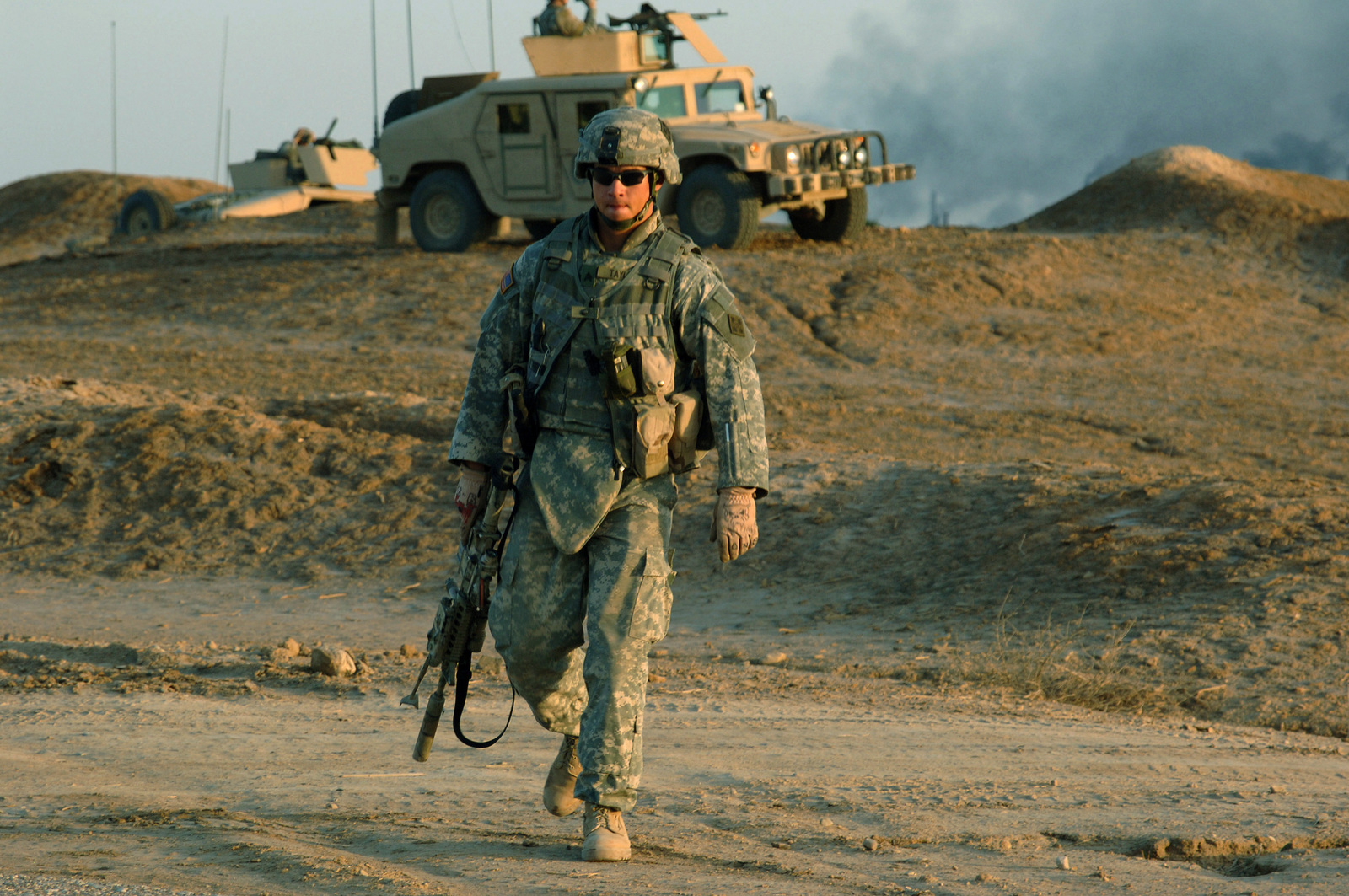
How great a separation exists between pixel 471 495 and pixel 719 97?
1313 cm

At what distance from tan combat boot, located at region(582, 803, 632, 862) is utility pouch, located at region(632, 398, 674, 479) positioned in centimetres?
79

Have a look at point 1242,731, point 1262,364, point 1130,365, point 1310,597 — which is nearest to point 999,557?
point 1310,597

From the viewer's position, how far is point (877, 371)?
1259 cm

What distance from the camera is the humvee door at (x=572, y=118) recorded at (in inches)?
582

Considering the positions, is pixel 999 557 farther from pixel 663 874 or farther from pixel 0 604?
pixel 0 604

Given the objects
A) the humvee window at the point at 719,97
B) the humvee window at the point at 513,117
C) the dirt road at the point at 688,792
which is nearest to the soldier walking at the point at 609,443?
the dirt road at the point at 688,792

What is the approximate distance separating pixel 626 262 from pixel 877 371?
947cm

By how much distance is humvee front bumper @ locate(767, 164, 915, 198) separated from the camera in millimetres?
14461

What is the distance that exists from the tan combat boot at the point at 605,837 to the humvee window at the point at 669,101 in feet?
42.0

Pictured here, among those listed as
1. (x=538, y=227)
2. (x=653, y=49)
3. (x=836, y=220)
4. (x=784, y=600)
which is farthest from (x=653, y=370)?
(x=538, y=227)

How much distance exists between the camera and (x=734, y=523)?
324 centimetres

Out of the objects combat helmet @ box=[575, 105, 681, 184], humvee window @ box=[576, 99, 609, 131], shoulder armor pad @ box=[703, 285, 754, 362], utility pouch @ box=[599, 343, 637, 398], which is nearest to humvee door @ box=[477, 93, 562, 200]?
Result: humvee window @ box=[576, 99, 609, 131]

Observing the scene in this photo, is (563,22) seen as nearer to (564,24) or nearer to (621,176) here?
(564,24)

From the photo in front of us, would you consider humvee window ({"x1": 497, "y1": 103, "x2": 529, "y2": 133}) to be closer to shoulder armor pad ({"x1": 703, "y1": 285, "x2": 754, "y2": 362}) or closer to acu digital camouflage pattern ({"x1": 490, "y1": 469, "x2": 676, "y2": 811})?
shoulder armor pad ({"x1": 703, "y1": 285, "x2": 754, "y2": 362})
